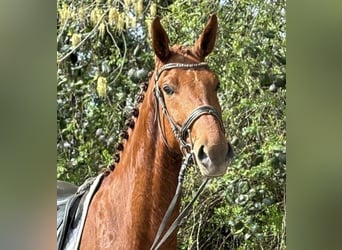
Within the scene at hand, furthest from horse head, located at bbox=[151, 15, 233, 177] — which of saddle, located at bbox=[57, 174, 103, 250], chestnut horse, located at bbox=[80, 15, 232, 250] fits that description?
saddle, located at bbox=[57, 174, 103, 250]

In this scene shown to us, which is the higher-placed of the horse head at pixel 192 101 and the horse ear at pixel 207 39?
the horse ear at pixel 207 39

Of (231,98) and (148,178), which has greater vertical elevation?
(231,98)

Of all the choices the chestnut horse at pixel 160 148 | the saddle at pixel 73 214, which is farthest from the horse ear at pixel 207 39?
the saddle at pixel 73 214

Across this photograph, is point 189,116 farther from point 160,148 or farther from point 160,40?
point 160,40

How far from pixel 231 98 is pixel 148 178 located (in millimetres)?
335

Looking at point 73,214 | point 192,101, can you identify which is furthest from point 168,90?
point 73,214

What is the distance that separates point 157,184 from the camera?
1619 millimetres

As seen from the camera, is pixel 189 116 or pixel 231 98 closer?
pixel 189 116

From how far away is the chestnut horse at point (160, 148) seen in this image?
5.08 feet

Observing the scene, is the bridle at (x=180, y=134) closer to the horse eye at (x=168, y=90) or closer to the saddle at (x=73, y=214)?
the horse eye at (x=168, y=90)

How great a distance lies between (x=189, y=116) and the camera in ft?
5.07

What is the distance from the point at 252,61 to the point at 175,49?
244 millimetres
